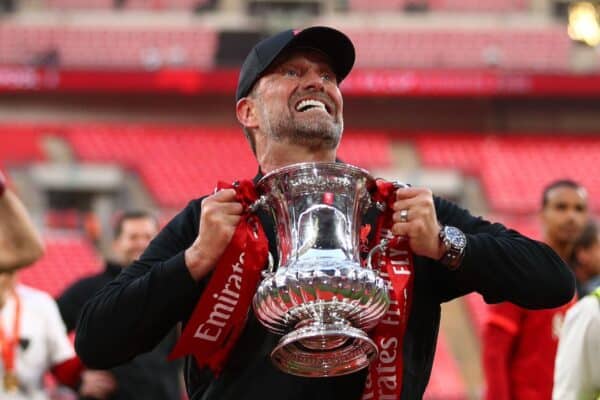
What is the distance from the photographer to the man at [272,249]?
2.52 m

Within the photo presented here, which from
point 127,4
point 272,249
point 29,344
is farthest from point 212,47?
point 272,249

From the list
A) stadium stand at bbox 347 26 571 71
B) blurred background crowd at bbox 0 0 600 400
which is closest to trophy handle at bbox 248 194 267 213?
blurred background crowd at bbox 0 0 600 400

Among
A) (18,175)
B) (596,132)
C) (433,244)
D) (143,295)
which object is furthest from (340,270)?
(596,132)

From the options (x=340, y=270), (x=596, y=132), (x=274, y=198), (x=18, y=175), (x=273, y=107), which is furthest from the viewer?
(x=596, y=132)

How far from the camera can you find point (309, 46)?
2.84m

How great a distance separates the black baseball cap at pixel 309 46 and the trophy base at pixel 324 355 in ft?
2.29

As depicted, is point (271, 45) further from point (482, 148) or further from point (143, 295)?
point (482, 148)

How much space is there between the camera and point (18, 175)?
61.6 ft

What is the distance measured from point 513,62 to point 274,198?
1825 cm

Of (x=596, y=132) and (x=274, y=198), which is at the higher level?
(x=274, y=198)

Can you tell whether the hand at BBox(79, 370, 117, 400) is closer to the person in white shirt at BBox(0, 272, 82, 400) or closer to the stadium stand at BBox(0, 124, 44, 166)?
the person in white shirt at BBox(0, 272, 82, 400)

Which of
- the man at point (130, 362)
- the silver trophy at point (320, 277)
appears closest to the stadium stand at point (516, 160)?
the man at point (130, 362)

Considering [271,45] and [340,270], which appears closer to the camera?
[340,270]

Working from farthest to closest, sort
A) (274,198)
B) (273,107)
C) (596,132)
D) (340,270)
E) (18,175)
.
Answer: (596,132) < (18,175) < (273,107) < (274,198) < (340,270)
